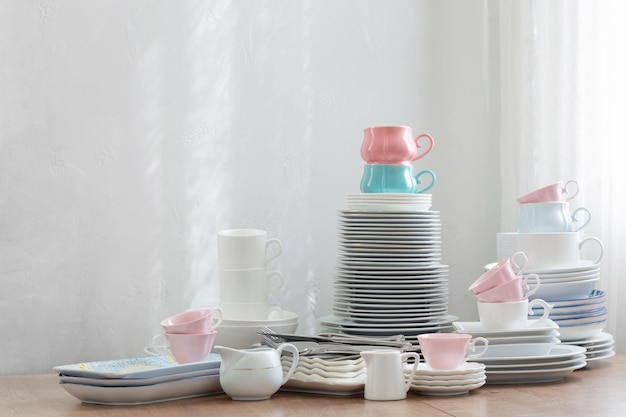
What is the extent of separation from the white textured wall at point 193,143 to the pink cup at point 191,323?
0.28m

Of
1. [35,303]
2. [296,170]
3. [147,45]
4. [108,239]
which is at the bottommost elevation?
[35,303]

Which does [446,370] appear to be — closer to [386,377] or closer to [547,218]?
[386,377]

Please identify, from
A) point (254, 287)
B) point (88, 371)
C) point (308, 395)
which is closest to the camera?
point (88, 371)

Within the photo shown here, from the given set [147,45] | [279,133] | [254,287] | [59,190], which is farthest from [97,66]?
[254,287]

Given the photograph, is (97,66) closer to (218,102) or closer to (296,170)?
(218,102)

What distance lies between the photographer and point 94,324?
1.73m

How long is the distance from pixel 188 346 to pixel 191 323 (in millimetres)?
40

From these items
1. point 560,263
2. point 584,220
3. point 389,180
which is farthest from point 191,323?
point 584,220

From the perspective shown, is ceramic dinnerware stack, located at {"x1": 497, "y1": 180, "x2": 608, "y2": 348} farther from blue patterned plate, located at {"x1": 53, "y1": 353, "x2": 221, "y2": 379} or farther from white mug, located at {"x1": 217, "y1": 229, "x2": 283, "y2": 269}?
blue patterned plate, located at {"x1": 53, "y1": 353, "x2": 221, "y2": 379}

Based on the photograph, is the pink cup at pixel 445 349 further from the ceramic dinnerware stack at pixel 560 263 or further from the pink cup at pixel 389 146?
the pink cup at pixel 389 146

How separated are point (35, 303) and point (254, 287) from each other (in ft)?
1.43

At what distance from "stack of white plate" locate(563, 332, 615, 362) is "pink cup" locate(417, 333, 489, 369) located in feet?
1.08

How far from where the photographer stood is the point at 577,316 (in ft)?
5.31

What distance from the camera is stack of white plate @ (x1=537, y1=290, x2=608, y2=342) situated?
1.62 meters
